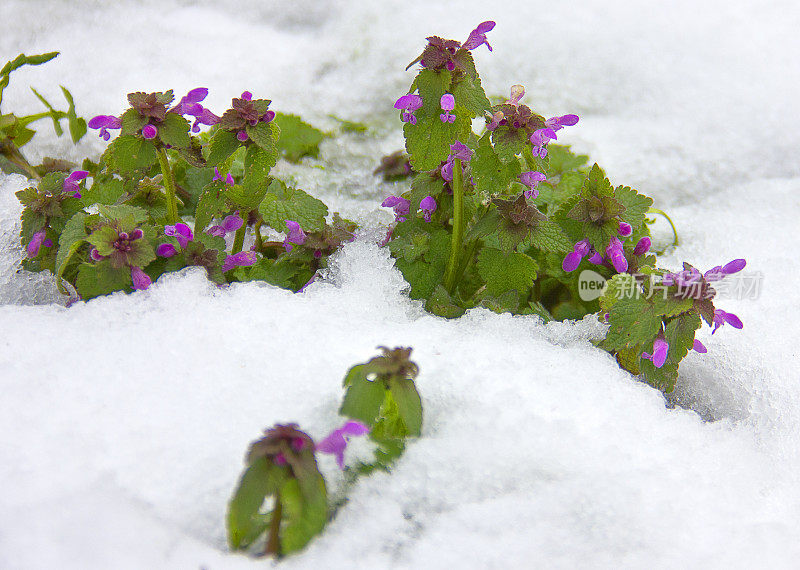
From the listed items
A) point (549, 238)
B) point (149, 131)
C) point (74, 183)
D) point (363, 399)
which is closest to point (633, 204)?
point (549, 238)

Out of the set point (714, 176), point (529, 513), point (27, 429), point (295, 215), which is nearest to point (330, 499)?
point (529, 513)

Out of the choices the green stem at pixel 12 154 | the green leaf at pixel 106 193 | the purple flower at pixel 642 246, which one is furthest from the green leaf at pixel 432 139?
the green stem at pixel 12 154

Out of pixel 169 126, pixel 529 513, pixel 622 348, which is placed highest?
pixel 169 126

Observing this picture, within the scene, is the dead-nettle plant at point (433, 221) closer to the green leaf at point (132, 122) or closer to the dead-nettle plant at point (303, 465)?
the green leaf at point (132, 122)

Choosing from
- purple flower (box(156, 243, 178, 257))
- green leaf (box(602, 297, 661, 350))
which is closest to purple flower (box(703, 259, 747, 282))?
green leaf (box(602, 297, 661, 350))

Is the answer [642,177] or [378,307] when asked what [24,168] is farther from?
[642,177]

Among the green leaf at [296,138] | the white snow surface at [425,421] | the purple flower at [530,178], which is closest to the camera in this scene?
the white snow surface at [425,421]
